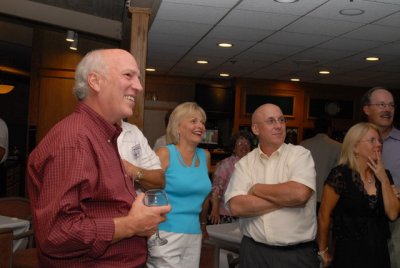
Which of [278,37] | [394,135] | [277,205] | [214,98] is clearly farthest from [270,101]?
[277,205]

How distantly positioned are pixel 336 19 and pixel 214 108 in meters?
4.87

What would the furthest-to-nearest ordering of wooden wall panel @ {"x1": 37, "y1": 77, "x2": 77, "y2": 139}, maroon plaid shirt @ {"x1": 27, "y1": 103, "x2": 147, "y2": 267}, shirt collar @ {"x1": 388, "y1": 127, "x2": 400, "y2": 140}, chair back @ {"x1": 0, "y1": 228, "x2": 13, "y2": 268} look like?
wooden wall panel @ {"x1": 37, "y1": 77, "x2": 77, "y2": 139}
shirt collar @ {"x1": 388, "y1": 127, "x2": 400, "y2": 140}
chair back @ {"x1": 0, "y1": 228, "x2": 13, "y2": 268}
maroon plaid shirt @ {"x1": 27, "y1": 103, "x2": 147, "y2": 267}

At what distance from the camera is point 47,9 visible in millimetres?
4492

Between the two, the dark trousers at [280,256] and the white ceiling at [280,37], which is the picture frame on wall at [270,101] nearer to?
the white ceiling at [280,37]

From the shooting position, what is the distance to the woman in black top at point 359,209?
8.13 ft

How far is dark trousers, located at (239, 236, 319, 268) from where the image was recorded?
2.32m

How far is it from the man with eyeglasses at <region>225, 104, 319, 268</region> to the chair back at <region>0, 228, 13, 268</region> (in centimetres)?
133

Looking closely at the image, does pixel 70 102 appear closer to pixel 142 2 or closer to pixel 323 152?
pixel 142 2

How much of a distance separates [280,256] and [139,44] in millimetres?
2293

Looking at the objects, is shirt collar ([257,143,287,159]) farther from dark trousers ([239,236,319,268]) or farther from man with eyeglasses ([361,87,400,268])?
man with eyeglasses ([361,87,400,268])

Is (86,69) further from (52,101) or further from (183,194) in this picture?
(52,101)

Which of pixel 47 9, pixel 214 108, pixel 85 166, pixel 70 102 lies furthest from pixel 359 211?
pixel 214 108

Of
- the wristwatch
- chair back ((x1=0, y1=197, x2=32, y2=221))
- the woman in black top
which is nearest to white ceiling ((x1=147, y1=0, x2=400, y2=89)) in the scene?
the woman in black top

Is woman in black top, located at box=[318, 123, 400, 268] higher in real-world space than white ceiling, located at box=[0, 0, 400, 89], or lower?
lower
